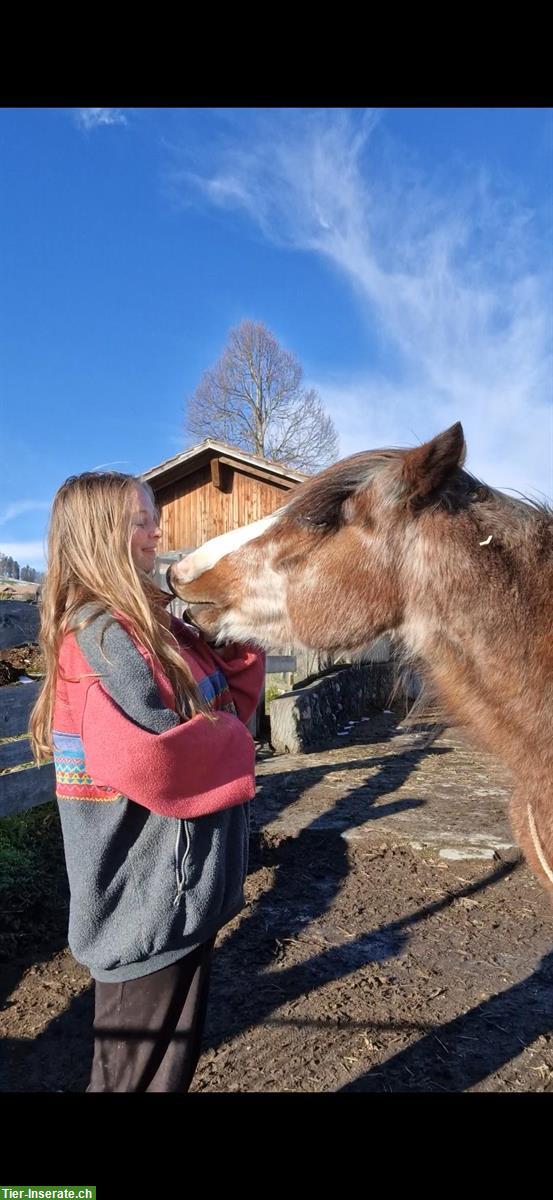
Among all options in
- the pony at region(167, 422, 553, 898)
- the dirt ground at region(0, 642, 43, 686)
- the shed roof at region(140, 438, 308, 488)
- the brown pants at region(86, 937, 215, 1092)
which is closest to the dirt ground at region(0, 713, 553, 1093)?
the brown pants at region(86, 937, 215, 1092)

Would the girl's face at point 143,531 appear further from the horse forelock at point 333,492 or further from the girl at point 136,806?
the horse forelock at point 333,492

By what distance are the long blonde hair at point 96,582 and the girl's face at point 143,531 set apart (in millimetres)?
26

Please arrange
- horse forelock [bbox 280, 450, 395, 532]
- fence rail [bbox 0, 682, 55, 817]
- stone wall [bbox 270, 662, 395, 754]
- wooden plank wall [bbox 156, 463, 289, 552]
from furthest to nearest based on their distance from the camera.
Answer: wooden plank wall [bbox 156, 463, 289, 552] < stone wall [bbox 270, 662, 395, 754] < fence rail [bbox 0, 682, 55, 817] < horse forelock [bbox 280, 450, 395, 532]

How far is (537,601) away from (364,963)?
2.66 m

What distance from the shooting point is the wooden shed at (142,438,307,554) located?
39.5 ft

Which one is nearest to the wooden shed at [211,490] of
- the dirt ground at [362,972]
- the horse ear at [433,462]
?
the dirt ground at [362,972]

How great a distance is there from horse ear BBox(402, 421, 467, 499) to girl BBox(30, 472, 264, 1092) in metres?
0.94

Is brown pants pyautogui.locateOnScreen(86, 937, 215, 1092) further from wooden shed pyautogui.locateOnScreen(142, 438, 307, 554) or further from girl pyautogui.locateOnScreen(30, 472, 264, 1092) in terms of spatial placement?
wooden shed pyautogui.locateOnScreen(142, 438, 307, 554)

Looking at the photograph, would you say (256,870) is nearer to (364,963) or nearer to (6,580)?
(364,963)

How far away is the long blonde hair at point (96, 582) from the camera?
185cm

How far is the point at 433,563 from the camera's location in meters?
2.08

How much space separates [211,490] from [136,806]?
38.2 feet
